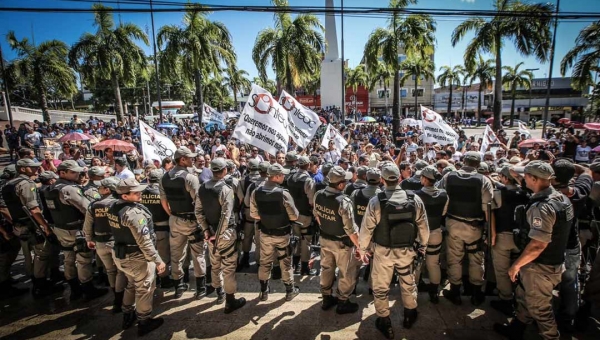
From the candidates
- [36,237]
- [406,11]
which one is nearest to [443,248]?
[406,11]

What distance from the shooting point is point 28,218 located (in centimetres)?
515

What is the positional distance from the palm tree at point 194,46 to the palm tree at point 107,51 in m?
3.36

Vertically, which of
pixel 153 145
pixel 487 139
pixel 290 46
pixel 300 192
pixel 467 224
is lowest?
pixel 467 224

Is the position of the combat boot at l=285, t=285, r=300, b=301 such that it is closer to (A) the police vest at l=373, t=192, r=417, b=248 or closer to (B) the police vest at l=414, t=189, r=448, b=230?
(A) the police vest at l=373, t=192, r=417, b=248

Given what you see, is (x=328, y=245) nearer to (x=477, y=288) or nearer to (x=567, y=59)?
(x=477, y=288)

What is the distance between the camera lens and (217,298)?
16.1ft

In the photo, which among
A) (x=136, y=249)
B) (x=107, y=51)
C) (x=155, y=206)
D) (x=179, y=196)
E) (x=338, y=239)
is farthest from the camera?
(x=107, y=51)

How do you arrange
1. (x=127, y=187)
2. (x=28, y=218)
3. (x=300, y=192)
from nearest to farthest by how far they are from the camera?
1. (x=127, y=187)
2. (x=28, y=218)
3. (x=300, y=192)

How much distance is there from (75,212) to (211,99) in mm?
65857

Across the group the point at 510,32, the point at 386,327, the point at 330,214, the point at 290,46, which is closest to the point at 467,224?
the point at 386,327

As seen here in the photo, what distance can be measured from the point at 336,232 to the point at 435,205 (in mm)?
1479

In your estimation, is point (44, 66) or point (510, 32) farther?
point (44, 66)

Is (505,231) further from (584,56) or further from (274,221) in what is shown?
(584,56)

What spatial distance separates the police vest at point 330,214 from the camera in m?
4.20
